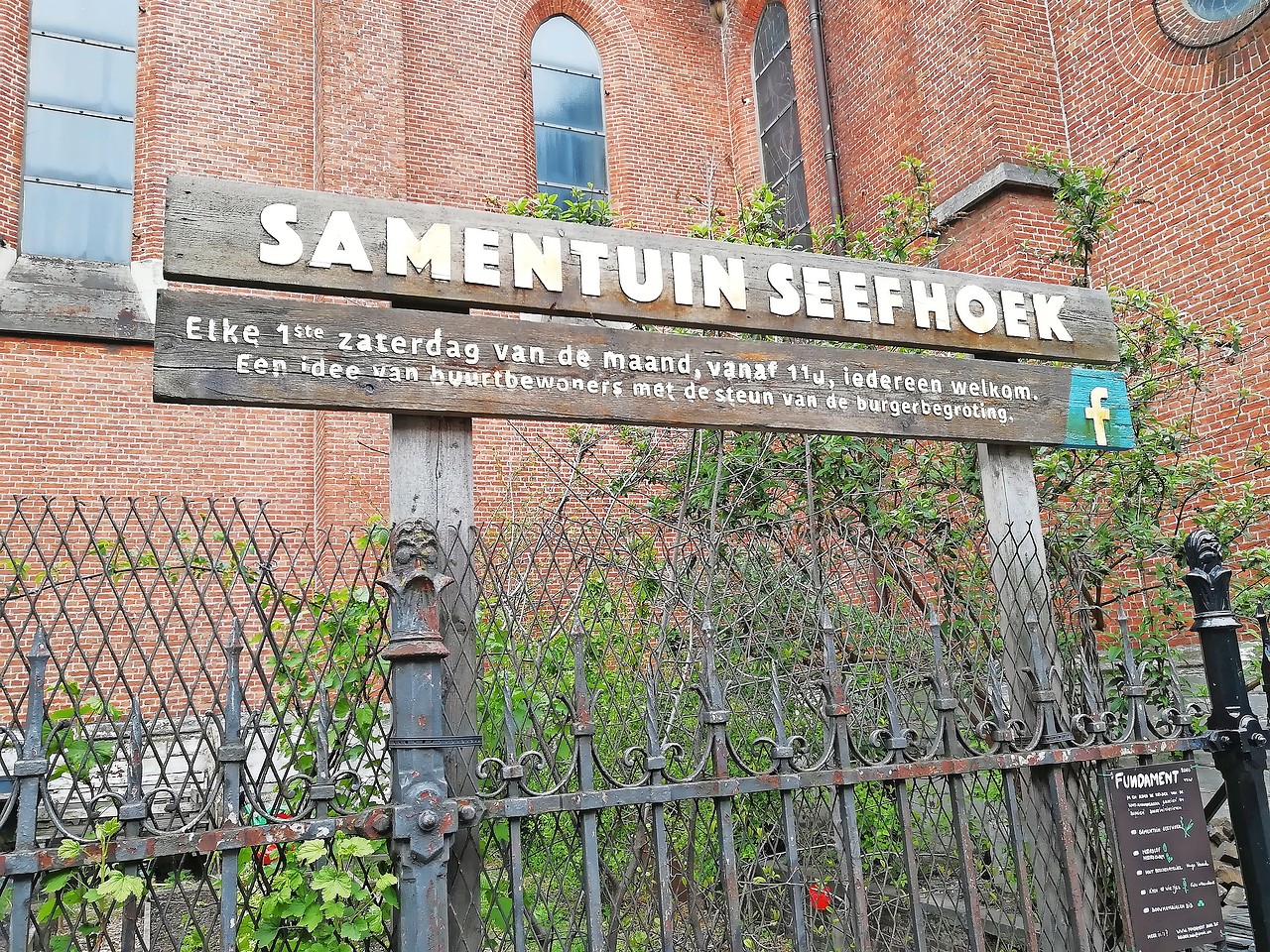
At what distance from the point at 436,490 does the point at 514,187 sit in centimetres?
991

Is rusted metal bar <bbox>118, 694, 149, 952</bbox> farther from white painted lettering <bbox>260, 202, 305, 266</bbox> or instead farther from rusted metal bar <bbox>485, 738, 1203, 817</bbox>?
white painted lettering <bbox>260, 202, 305, 266</bbox>

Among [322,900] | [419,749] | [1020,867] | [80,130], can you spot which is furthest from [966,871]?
[80,130]

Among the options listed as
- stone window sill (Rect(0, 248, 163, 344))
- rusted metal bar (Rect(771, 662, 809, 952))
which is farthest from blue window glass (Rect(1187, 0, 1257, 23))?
stone window sill (Rect(0, 248, 163, 344))

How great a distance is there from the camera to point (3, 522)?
29.0 ft

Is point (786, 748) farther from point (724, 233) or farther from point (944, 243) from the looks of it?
point (944, 243)

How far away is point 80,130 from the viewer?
11.0 m

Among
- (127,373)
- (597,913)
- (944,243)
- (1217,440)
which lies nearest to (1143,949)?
(597,913)

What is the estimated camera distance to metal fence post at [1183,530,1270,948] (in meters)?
3.86

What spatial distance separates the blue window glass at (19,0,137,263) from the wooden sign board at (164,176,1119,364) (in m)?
8.66

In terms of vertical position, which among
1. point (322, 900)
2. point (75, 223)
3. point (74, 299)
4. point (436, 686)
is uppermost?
point (75, 223)

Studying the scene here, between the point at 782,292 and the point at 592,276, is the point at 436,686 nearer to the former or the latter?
the point at 592,276

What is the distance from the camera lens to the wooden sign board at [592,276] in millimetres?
3273

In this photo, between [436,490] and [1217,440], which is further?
[1217,440]

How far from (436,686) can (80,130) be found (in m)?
10.7
